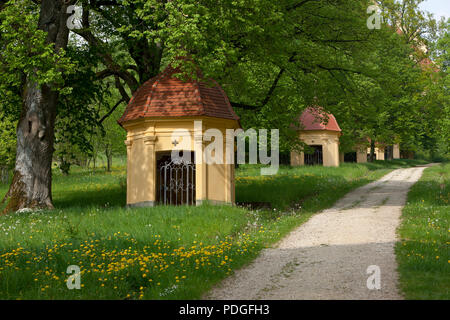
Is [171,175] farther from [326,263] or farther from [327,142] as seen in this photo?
[327,142]

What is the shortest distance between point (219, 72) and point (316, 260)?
784cm

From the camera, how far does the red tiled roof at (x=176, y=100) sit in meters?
14.5

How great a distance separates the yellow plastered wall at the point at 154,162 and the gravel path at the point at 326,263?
332cm

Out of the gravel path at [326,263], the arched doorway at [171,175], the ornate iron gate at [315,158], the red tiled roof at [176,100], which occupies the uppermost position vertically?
the red tiled roof at [176,100]

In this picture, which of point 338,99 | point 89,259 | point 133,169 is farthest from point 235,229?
point 338,99

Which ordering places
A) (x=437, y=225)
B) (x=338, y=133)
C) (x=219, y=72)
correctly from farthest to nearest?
(x=338, y=133) → (x=219, y=72) → (x=437, y=225)

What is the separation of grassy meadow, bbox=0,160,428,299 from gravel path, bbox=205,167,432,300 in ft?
1.46

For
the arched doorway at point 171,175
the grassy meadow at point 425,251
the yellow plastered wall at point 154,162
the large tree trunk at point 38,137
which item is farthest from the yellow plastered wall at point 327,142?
the large tree trunk at point 38,137

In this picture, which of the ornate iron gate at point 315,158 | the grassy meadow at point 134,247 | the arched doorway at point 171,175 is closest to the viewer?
the grassy meadow at point 134,247

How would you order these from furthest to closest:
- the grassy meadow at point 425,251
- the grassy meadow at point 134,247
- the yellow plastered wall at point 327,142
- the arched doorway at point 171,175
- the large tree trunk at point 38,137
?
the yellow plastered wall at point 327,142
the arched doorway at point 171,175
the large tree trunk at point 38,137
the grassy meadow at point 134,247
the grassy meadow at point 425,251

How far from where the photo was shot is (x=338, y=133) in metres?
36.0

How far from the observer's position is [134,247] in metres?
8.91

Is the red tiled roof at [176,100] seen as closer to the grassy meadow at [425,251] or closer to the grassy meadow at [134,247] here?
the grassy meadow at [134,247]
